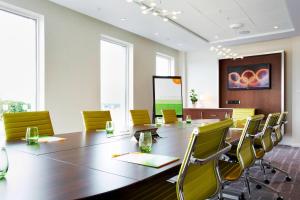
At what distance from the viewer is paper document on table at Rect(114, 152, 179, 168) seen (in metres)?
1.42

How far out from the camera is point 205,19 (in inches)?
196

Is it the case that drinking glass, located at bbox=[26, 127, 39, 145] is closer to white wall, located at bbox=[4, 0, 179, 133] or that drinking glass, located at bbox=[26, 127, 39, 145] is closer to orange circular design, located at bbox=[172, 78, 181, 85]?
white wall, located at bbox=[4, 0, 179, 133]

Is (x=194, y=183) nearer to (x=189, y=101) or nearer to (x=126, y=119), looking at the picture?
(x=126, y=119)

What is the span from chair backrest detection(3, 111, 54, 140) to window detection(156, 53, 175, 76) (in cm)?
489

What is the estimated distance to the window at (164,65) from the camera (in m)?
7.42

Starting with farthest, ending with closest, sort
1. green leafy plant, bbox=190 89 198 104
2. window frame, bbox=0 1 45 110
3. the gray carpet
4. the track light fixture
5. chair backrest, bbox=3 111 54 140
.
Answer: green leafy plant, bbox=190 89 198 104 → window frame, bbox=0 1 45 110 → the track light fixture → the gray carpet → chair backrest, bbox=3 111 54 140

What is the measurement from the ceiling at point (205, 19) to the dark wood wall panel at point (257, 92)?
1.89 ft

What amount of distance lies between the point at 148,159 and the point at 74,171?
0.47 metres

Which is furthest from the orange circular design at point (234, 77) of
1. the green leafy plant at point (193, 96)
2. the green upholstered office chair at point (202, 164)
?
the green upholstered office chair at point (202, 164)

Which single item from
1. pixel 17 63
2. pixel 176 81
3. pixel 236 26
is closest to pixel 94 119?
pixel 17 63

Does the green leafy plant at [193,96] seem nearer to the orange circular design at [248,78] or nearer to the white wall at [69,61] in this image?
the orange circular design at [248,78]

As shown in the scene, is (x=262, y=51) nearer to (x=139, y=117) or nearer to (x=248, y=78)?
(x=248, y=78)

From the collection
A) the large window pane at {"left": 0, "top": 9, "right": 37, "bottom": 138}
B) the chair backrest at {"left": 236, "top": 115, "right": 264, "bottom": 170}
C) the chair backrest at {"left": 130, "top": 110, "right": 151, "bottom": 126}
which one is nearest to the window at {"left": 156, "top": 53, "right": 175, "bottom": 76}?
the chair backrest at {"left": 130, "top": 110, "right": 151, "bottom": 126}

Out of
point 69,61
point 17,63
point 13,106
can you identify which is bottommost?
point 13,106
